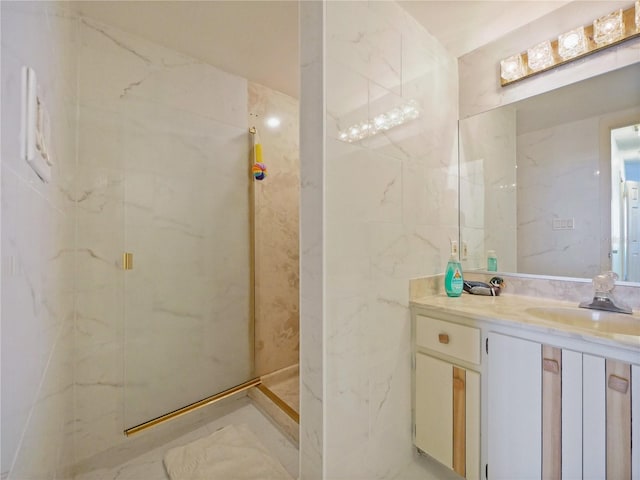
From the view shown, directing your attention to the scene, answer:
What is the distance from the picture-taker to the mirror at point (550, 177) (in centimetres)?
127

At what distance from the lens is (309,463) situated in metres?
1.11

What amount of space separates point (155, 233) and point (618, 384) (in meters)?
2.18

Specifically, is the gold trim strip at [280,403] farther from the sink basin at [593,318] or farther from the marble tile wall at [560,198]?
the marble tile wall at [560,198]

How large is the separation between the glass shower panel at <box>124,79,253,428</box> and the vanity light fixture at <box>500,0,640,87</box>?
178 centimetres

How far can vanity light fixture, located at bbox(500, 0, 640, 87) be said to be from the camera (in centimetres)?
118

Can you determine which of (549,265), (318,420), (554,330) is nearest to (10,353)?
(318,420)

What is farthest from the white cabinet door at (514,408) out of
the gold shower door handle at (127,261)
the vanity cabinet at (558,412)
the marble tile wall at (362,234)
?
the gold shower door handle at (127,261)

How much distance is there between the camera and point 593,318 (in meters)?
1.18

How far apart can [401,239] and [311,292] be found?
553mm

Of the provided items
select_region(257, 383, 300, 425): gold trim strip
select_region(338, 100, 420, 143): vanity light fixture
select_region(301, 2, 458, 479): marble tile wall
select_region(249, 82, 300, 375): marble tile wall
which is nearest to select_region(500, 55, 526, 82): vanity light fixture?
select_region(301, 2, 458, 479): marble tile wall

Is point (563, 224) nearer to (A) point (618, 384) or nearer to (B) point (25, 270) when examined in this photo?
(A) point (618, 384)

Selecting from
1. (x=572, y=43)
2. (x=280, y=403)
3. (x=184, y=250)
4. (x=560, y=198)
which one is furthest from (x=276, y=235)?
(x=572, y=43)

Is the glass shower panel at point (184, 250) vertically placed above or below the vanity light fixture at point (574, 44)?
below

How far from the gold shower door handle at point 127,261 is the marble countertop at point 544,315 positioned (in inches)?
63.1
